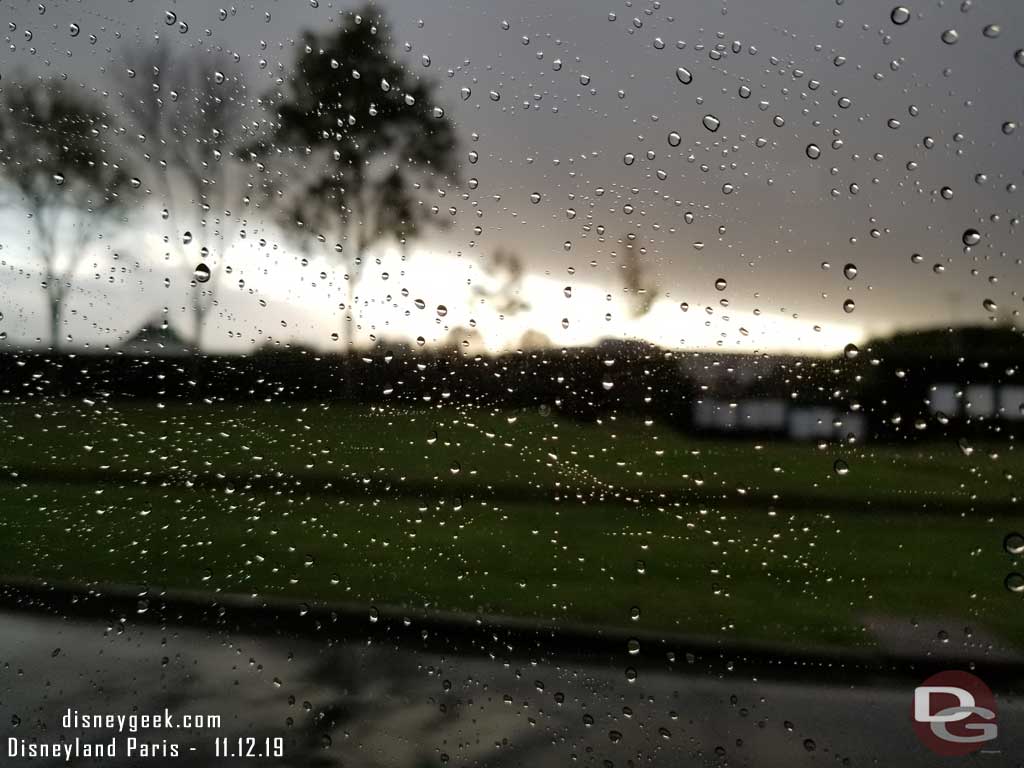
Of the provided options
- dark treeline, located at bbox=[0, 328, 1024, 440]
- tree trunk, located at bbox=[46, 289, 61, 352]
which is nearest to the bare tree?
dark treeline, located at bbox=[0, 328, 1024, 440]

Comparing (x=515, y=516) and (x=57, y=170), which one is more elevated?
(x=57, y=170)

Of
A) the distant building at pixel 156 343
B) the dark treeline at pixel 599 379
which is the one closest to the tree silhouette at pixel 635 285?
the dark treeline at pixel 599 379

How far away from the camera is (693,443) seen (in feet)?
5.64

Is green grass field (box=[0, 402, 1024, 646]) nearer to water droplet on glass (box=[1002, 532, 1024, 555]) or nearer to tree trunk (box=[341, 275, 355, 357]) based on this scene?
water droplet on glass (box=[1002, 532, 1024, 555])

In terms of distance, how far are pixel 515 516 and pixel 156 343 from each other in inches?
39.7

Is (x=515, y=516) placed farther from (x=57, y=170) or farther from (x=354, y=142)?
(x=57, y=170)

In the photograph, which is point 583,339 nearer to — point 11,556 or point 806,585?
point 806,585

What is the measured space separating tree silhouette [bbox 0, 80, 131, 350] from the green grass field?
0.41 m

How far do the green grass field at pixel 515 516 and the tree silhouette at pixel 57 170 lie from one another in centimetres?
41

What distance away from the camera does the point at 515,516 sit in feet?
Result: 5.75

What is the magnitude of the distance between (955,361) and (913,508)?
1.09ft

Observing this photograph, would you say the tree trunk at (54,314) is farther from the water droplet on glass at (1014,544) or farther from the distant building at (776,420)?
the water droplet on glass at (1014,544)

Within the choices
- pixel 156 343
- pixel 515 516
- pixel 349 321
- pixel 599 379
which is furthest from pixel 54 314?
pixel 599 379

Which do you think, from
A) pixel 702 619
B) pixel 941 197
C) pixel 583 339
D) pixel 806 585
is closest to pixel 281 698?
pixel 702 619
